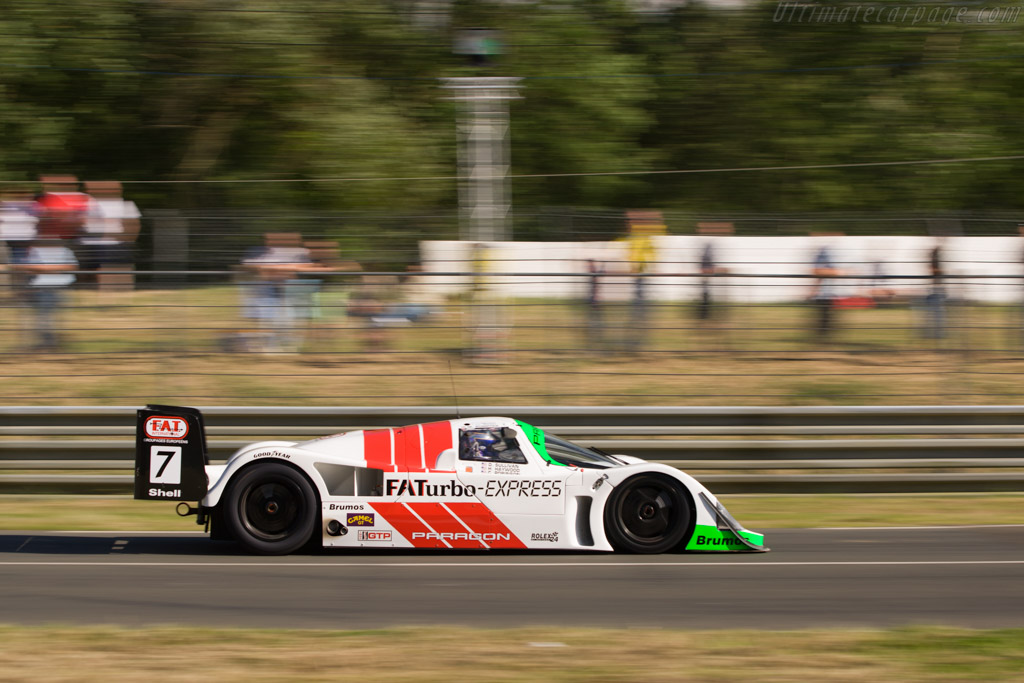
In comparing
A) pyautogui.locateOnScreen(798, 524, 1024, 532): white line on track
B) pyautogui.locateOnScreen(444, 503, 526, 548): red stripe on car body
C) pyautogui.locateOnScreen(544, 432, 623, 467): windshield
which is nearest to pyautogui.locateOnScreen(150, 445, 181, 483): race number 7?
pyautogui.locateOnScreen(444, 503, 526, 548): red stripe on car body

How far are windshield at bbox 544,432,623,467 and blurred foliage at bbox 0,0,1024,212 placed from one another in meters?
13.4

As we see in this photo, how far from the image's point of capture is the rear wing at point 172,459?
8.16 m

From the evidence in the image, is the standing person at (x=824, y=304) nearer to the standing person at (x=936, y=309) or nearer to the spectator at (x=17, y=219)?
the standing person at (x=936, y=309)

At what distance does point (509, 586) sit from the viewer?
742 cm

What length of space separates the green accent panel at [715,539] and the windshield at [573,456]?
2.44 ft

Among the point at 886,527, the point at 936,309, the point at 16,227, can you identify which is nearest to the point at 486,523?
the point at 886,527

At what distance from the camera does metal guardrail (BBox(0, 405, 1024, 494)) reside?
1091 centimetres

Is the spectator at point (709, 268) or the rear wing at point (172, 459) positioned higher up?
the spectator at point (709, 268)

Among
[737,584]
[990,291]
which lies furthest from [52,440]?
[990,291]

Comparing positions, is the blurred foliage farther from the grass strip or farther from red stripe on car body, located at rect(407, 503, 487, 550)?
red stripe on car body, located at rect(407, 503, 487, 550)

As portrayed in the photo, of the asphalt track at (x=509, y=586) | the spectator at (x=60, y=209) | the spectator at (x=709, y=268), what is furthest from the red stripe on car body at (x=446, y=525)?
the spectator at (x=60, y=209)

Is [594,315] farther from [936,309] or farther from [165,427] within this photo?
[165,427]

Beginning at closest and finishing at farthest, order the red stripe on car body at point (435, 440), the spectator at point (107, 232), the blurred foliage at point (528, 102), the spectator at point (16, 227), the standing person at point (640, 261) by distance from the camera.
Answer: the red stripe on car body at point (435, 440)
the standing person at point (640, 261)
the spectator at point (16, 227)
the spectator at point (107, 232)
the blurred foliage at point (528, 102)

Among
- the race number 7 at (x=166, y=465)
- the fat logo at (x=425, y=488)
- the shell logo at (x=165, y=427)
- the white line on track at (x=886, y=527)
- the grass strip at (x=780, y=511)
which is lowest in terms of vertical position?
the white line on track at (x=886, y=527)
